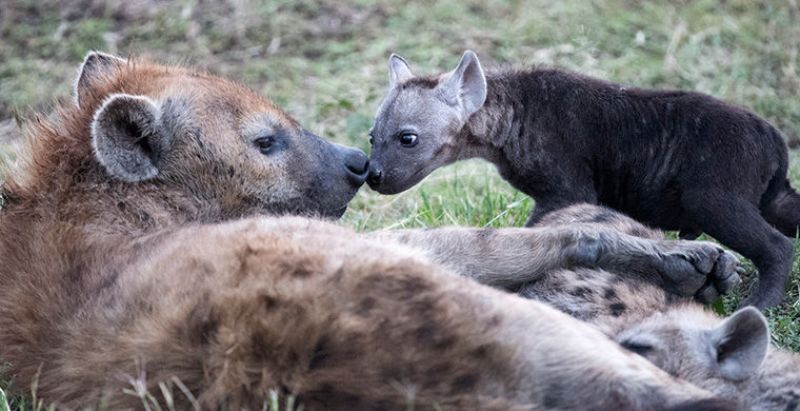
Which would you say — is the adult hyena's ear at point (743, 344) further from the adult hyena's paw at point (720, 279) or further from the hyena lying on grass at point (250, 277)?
the adult hyena's paw at point (720, 279)

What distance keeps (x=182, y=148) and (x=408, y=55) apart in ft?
13.6

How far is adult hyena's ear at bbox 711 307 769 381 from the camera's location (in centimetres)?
320

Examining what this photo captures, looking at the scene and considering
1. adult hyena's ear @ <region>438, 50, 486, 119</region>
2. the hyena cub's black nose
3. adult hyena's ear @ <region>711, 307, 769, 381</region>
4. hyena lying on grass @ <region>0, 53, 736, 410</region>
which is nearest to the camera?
hyena lying on grass @ <region>0, 53, 736, 410</region>

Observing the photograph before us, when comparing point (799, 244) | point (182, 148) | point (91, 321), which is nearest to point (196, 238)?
point (91, 321)

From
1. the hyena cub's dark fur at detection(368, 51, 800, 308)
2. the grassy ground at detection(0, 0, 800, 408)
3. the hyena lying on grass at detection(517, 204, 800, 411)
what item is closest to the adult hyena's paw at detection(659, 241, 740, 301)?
the hyena lying on grass at detection(517, 204, 800, 411)

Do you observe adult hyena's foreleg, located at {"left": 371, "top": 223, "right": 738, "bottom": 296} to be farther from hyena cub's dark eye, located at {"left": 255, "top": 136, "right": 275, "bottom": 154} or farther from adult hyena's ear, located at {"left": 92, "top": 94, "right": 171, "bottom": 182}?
adult hyena's ear, located at {"left": 92, "top": 94, "right": 171, "bottom": 182}

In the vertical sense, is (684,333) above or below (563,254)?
above

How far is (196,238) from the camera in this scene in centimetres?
336

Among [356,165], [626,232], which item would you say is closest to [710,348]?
[626,232]

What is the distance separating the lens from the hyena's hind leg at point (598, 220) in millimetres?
4285

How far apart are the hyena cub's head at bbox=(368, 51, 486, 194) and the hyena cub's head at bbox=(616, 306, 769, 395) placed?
212 centimetres

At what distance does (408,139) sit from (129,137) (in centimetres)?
184

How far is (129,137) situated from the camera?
3.85 metres

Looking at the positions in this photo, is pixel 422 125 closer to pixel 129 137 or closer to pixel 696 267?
pixel 696 267
